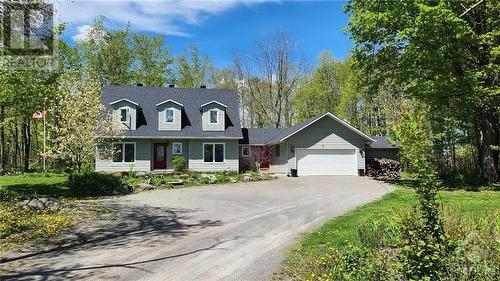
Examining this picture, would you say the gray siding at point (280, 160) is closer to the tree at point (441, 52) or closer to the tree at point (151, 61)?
the tree at point (441, 52)

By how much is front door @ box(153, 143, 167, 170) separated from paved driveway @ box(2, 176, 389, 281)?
13.1 meters

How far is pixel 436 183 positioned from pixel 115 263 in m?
5.54

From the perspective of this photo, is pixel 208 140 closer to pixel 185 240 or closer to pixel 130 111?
pixel 130 111

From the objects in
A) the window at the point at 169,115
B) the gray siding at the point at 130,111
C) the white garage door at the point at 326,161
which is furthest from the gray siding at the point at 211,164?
the white garage door at the point at 326,161

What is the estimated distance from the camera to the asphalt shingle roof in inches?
1127

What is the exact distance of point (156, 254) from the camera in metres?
7.50

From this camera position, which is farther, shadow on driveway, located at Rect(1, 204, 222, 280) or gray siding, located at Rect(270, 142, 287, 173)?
gray siding, located at Rect(270, 142, 287, 173)

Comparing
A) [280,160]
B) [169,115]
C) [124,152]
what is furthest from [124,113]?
[280,160]

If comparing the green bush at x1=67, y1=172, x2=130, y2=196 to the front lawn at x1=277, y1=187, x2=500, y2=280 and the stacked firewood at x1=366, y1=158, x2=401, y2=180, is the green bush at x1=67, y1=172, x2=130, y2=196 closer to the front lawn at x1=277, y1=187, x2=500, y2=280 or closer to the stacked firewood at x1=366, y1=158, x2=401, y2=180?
the front lawn at x1=277, y1=187, x2=500, y2=280

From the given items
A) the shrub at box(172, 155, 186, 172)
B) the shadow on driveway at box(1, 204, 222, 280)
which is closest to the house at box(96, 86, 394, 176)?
the shrub at box(172, 155, 186, 172)

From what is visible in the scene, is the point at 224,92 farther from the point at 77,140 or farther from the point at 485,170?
the point at 485,170

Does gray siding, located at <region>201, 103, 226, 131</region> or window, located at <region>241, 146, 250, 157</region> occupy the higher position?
gray siding, located at <region>201, 103, 226, 131</region>

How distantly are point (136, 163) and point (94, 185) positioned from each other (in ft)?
32.0

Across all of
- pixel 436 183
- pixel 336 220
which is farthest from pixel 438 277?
pixel 336 220
